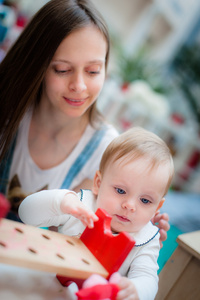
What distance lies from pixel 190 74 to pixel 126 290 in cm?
Result: 316

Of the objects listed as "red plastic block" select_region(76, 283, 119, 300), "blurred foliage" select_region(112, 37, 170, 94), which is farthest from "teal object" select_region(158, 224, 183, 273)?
"blurred foliage" select_region(112, 37, 170, 94)

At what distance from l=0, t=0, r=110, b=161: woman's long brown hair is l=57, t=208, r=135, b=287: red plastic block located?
331mm

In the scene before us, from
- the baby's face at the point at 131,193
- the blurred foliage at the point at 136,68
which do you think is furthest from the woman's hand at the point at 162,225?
the blurred foliage at the point at 136,68

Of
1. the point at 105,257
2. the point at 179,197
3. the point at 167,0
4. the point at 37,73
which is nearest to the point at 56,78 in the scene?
the point at 37,73

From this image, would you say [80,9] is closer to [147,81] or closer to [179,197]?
[179,197]

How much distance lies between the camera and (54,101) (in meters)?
0.76

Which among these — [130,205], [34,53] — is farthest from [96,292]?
[34,53]

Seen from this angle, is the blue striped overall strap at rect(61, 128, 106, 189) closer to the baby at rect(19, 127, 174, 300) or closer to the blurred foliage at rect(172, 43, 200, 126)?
the baby at rect(19, 127, 174, 300)

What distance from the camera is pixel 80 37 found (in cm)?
67

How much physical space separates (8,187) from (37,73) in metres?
0.33

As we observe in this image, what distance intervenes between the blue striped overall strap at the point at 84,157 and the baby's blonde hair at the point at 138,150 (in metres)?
0.27

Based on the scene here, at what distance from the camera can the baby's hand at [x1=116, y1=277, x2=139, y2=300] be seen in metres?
0.43

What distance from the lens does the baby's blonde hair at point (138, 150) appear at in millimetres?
560

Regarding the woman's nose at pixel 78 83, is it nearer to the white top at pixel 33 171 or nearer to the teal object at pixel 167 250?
the white top at pixel 33 171
